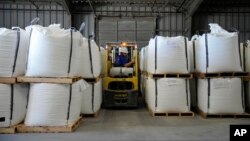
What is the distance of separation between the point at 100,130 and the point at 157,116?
2.06 metres

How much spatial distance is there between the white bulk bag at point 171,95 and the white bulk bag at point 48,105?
102 inches

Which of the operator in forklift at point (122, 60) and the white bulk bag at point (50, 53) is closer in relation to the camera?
the white bulk bag at point (50, 53)

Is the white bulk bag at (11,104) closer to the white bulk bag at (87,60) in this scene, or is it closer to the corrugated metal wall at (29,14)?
the white bulk bag at (87,60)

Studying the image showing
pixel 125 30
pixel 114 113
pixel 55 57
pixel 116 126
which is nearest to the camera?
pixel 55 57

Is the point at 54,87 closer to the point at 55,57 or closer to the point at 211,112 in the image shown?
the point at 55,57

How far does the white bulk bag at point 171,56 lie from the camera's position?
24.7ft

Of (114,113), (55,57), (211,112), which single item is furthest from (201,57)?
(55,57)

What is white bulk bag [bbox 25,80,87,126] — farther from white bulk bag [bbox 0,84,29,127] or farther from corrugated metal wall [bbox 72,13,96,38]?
corrugated metal wall [bbox 72,13,96,38]

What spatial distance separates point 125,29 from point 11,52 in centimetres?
1091

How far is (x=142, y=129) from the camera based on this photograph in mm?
6094

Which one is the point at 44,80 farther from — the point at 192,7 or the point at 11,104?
the point at 192,7

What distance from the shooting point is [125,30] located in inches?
635

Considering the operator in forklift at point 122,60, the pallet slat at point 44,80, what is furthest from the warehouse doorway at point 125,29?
the pallet slat at point 44,80

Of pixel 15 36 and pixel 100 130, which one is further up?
pixel 15 36
